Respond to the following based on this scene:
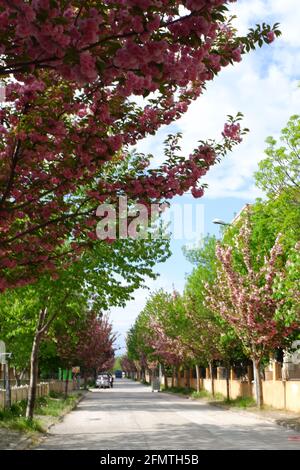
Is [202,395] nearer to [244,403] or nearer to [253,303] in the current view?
[244,403]

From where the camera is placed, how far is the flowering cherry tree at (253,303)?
100 ft

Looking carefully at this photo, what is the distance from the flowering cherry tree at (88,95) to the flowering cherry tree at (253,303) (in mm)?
19064

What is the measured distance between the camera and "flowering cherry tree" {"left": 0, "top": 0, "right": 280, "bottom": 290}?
5.49 metres

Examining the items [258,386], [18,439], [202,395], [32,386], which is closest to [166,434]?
[18,439]

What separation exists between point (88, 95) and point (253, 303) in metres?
23.4

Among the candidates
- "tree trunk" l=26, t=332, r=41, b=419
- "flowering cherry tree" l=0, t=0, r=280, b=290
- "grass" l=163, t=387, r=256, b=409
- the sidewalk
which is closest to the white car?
"grass" l=163, t=387, r=256, b=409

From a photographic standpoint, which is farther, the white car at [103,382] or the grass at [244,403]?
the white car at [103,382]

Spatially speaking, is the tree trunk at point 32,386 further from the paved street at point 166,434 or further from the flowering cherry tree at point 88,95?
the flowering cherry tree at point 88,95

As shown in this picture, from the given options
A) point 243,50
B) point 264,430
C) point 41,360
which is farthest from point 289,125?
point 41,360

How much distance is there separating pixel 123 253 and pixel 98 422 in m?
7.43

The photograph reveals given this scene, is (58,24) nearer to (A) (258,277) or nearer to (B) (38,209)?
(B) (38,209)

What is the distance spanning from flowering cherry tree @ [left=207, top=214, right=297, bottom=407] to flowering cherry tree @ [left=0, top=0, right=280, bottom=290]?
1906cm

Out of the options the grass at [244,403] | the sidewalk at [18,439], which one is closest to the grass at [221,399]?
the grass at [244,403]

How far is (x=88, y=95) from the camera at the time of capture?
8672 mm
